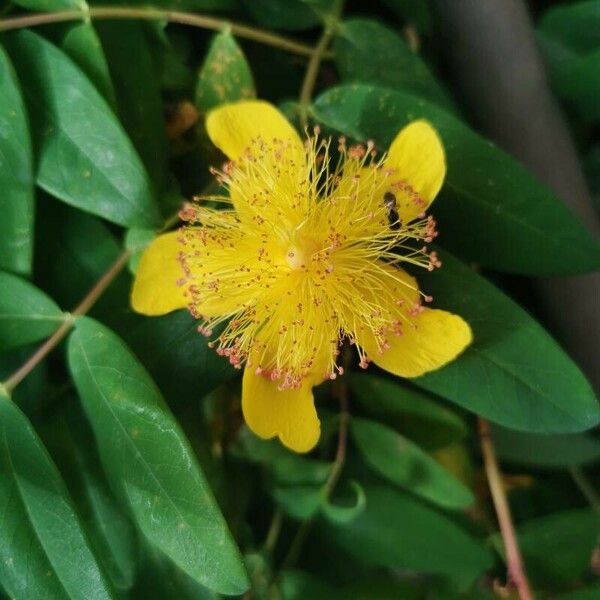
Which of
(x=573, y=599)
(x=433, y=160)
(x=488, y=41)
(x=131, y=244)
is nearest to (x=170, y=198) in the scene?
(x=131, y=244)

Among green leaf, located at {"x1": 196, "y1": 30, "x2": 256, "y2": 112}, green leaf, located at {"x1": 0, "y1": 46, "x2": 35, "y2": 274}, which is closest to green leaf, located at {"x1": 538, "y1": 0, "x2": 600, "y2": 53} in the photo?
green leaf, located at {"x1": 196, "y1": 30, "x2": 256, "y2": 112}

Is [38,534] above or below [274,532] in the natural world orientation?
above

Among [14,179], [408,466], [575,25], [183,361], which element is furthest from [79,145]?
[575,25]

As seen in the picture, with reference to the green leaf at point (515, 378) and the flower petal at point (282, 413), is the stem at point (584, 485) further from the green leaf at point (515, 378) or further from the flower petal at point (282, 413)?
the flower petal at point (282, 413)

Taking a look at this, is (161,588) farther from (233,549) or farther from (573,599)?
(573,599)

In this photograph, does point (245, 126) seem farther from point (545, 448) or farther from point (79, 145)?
point (545, 448)

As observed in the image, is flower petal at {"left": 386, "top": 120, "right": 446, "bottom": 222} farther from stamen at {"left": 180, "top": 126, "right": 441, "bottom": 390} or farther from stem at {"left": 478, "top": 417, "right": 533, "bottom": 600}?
stem at {"left": 478, "top": 417, "right": 533, "bottom": 600}
